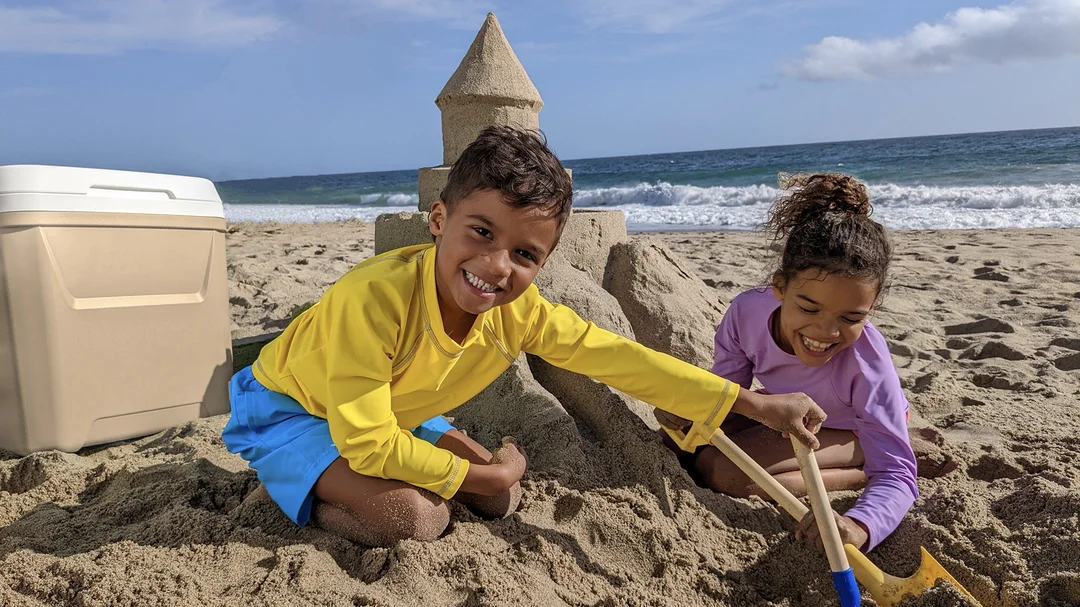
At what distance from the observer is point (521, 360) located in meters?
2.50

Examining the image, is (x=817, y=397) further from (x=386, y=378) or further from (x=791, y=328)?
(x=386, y=378)

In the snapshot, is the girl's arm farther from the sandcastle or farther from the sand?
the sandcastle

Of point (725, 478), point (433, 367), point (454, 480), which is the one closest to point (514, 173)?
point (433, 367)

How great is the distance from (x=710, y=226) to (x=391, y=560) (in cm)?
984

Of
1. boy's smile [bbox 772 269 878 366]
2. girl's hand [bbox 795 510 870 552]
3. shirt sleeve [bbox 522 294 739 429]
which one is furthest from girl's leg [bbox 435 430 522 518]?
boy's smile [bbox 772 269 878 366]

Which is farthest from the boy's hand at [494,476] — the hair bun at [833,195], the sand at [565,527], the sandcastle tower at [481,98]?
the sandcastle tower at [481,98]

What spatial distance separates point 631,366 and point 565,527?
0.44 meters

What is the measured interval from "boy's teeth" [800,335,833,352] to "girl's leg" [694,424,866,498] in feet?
1.08

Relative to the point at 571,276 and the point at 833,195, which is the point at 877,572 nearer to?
the point at 833,195

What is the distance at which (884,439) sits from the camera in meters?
2.09

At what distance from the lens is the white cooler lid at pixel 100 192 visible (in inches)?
86.9

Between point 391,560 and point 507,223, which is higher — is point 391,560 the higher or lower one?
the lower one

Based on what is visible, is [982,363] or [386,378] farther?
[982,363]

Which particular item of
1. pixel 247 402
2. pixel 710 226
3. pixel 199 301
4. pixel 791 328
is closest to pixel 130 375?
pixel 199 301
